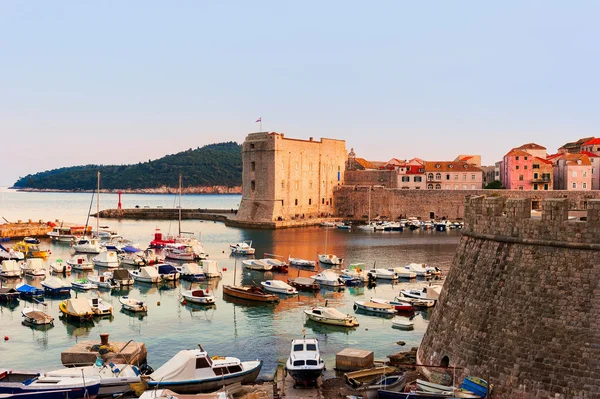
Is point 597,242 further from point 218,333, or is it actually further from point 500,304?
point 218,333

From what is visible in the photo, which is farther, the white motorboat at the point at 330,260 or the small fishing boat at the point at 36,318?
the white motorboat at the point at 330,260

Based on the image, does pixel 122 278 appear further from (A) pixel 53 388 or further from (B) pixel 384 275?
(A) pixel 53 388

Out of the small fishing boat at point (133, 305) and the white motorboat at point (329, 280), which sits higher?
the white motorboat at point (329, 280)

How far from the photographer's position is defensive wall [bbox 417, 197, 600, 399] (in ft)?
37.3

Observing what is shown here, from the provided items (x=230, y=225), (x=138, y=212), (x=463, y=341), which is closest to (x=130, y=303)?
(x=463, y=341)

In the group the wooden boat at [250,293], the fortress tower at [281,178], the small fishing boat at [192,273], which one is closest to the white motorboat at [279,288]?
the wooden boat at [250,293]

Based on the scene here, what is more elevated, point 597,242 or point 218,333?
point 597,242

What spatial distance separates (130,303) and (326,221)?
4924cm

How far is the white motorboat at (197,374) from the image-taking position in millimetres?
16609

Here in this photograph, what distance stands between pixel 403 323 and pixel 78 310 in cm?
1420

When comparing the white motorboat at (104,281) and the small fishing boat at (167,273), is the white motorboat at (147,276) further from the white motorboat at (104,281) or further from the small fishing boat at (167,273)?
the white motorboat at (104,281)

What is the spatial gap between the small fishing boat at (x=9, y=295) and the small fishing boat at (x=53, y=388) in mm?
16583

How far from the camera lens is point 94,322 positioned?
27016mm

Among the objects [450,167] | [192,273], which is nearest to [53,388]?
[192,273]
